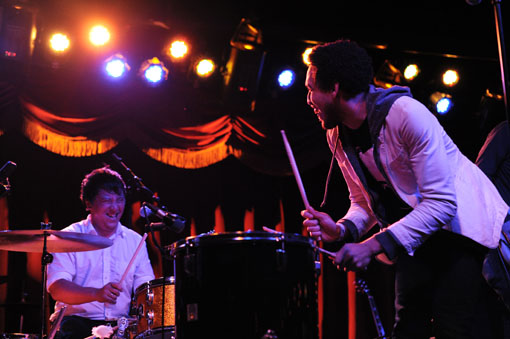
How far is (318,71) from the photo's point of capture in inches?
94.3

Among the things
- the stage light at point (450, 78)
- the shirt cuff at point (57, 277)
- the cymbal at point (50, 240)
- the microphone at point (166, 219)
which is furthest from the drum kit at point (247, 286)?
the stage light at point (450, 78)

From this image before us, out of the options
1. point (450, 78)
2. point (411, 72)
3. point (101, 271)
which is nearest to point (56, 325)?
point (101, 271)

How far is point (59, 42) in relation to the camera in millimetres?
4727

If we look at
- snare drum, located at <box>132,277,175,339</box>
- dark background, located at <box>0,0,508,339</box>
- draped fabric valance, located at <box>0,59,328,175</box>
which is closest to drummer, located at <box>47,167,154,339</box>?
snare drum, located at <box>132,277,175,339</box>

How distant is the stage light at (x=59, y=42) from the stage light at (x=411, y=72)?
10.6 ft

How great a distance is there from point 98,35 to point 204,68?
3.30 ft

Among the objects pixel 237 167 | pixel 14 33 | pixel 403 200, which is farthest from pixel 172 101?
pixel 403 200

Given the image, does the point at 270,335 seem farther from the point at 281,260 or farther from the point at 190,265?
the point at 190,265

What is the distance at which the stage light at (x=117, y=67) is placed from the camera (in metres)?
4.94

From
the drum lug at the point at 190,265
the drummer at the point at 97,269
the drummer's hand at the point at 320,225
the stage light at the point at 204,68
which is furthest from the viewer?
the stage light at the point at 204,68

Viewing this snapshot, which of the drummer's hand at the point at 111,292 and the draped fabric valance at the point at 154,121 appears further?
the draped fabric valance at the point at 154,121

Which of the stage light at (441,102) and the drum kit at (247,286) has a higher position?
the stage light at (441,102)

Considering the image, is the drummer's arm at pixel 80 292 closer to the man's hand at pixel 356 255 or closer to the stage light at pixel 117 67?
the man's hand at pixel 356 255

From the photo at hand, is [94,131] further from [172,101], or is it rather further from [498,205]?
[498,205]
